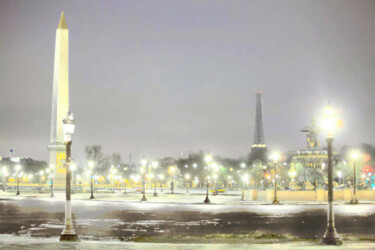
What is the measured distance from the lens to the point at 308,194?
57500 millimetres

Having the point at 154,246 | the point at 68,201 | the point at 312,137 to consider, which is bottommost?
the point at 154,246

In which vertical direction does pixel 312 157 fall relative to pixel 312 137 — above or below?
below

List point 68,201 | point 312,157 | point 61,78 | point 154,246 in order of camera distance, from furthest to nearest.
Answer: point 61,78 → point 312,157 → point 68,201 → point 154,246

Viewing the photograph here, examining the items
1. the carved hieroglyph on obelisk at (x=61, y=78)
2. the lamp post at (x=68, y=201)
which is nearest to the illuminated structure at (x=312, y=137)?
the carved hieroglyph on obelisk at (x=61, y=78)

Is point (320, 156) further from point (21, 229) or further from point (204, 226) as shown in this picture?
point (21, 229)

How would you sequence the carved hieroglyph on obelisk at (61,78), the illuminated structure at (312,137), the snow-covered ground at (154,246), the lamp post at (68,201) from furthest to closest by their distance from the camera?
the carved hieroglyph on obelisk at (61,78) → the illuminated structure at (312,137) → the lamp post at (68,201) → the snow-covered ground at (154,246)

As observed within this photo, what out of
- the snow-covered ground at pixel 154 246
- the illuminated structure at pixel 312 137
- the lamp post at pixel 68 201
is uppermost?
the illuminated structure at pixel 312 137

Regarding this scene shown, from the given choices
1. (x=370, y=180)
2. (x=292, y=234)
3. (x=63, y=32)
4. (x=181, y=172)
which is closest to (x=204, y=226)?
(x=292, y=234)

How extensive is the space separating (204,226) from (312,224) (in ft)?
17.5

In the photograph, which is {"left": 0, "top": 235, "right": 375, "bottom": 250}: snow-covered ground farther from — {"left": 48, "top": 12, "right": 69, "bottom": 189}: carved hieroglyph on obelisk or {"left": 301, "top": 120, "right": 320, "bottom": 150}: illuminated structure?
{"left": 48, "top": 12, "right": 69, "bottom": 189}: carved hieroglyph on obelisk

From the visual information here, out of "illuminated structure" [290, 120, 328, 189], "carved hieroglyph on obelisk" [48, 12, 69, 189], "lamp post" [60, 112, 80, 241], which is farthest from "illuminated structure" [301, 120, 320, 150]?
"lamp post" [60, 112, 80, 241]

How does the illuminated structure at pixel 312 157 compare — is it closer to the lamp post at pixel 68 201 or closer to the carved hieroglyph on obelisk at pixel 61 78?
the carved hieroglyph on obelisk at pixel 61 78

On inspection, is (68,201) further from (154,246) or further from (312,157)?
(312,157)

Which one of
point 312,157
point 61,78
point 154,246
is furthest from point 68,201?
point 61,78
